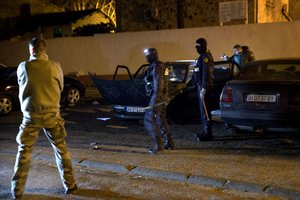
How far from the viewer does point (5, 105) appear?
1270cm

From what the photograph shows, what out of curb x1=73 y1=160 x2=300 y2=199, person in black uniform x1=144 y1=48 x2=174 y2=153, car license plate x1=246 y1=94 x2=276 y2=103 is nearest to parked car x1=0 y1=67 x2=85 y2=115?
curb x1=73 y1=160 x2=300 y2=199

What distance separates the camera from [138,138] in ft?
30.2

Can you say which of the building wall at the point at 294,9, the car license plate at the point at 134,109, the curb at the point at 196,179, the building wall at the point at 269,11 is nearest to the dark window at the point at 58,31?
the building wall at the point at 294,9

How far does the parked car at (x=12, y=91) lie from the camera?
41.6 ft

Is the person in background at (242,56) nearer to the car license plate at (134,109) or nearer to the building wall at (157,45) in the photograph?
the car license plate at (134,109)

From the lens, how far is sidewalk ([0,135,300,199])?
20.0 feet

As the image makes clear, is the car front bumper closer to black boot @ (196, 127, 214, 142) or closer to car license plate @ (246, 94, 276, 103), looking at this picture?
car license plate @ (246, 94, 276, 103)

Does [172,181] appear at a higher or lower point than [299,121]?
lower

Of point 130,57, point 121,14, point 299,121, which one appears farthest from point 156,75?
point 121,14

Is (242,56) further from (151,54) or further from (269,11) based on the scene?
(269,11)

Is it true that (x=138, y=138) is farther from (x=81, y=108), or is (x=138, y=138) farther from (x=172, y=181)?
(x=81, y=108)

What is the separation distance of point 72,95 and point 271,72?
7380 mm

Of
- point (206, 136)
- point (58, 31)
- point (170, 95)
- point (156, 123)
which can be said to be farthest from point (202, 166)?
point (58, 31)

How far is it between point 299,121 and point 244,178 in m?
1.74
